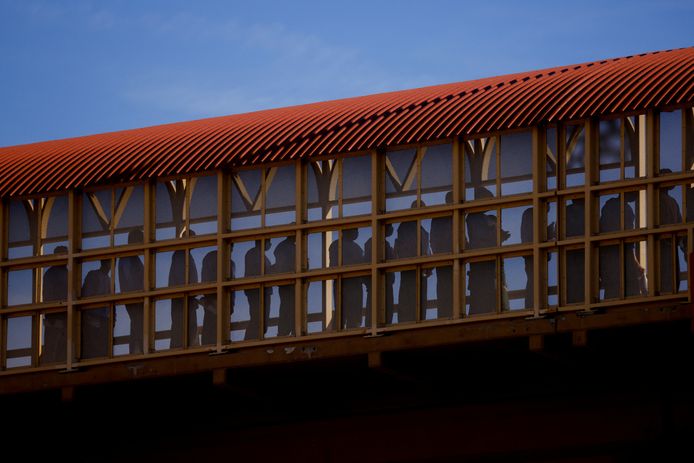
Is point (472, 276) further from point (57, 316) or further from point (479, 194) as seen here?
point (57, 316)

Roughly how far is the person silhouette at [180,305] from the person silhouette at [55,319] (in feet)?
7.41

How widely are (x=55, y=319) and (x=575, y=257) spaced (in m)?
10.2

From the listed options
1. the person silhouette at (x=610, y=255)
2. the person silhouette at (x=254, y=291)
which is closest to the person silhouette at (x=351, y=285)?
the person silhouette at (x=254, y=291)

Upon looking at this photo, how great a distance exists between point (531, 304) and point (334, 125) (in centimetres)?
531

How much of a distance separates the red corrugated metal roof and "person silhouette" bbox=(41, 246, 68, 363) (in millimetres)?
1665

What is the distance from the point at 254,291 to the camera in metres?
31.2

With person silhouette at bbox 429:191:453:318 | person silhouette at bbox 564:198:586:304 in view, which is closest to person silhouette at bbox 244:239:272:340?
person silhouette at bbox 429:191:453:318

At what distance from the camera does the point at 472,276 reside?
29672 mm

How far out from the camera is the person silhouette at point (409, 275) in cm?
3000

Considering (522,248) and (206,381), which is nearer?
(522,248)

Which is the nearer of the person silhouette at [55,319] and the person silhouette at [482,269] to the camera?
the person silhouette at [482,269]

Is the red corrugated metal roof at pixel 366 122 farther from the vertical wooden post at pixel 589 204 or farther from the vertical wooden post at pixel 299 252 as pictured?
the vertical wooden post at pixel 299 252

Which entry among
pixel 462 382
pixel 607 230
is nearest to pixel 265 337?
pixel 462 382

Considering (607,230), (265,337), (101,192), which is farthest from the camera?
(101,192)
